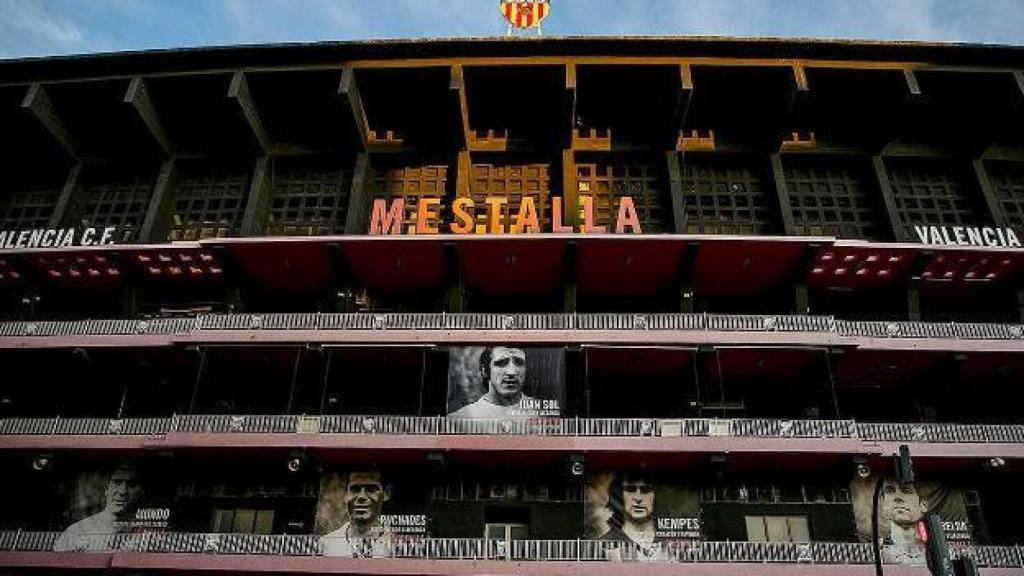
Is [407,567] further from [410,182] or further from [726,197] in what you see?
[726,197]

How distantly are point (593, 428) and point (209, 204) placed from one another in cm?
1790

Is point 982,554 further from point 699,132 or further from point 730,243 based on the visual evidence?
point 699,132

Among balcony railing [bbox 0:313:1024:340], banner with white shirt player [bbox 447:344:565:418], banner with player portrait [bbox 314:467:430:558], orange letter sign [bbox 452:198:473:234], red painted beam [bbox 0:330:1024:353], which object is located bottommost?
banner with player portrait [bbox 314:467:430:558]

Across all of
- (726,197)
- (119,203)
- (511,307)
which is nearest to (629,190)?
(726,197)

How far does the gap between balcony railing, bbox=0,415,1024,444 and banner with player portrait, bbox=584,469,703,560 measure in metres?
1.72

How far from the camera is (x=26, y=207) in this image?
31484 millimetres

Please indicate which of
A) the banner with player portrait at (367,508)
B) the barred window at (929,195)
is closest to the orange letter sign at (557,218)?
the banner with player portrait at (367,508)

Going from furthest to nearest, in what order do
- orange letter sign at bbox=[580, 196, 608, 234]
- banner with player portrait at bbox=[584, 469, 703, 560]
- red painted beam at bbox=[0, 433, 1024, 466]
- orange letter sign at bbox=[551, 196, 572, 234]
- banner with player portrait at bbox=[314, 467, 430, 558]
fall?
orange letter sign at bbox=[580, 196, 608, 234] → orange letter sign at bbox=[551, 196, 572, 234] → banner with player portrait at bbox=[314, 467, 430, 558] → banner with player portrait at bbox=[584, 469, 703, 560] → red painted beam at bbox=[0, 433, 1024, 466]

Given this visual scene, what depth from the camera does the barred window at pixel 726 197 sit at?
28844 mm

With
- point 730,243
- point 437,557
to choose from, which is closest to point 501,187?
point 730,243

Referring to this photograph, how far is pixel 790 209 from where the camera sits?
28.4 meters

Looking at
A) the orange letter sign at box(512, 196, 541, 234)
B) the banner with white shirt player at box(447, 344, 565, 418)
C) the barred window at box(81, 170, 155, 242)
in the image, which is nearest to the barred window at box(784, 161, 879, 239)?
the orange letter sign at box(512, 196, 541, 234)

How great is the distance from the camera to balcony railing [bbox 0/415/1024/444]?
22.9 meters

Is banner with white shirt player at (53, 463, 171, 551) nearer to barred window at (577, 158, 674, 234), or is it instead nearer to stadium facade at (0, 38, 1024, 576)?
stadium facade at (0, 38, 1024, 576)
